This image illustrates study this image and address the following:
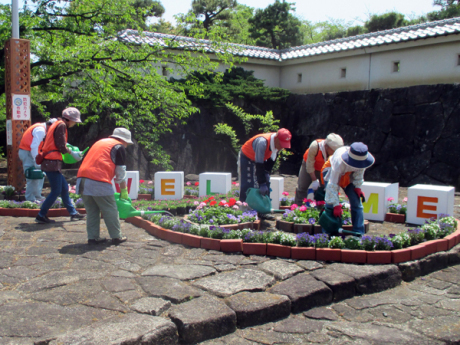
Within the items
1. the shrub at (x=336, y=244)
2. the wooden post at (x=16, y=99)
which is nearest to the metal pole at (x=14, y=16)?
the wooden post at (x=16, y=99)

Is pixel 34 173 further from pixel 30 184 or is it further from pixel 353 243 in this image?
pixel 353 243

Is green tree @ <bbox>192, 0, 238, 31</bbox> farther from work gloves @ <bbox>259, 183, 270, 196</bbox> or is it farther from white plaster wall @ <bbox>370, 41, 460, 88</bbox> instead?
work gloves @ <bbox>259, 183, 270, 196</bbox>

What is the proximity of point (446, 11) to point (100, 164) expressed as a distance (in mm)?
24372

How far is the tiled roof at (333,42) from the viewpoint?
1316 centimetres

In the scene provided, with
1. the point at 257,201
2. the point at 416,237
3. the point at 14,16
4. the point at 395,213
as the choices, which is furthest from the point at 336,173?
the point at 14,16

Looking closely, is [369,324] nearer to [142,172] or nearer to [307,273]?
[307,273]

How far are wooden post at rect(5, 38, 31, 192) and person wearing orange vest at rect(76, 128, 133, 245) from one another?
4.58 meters

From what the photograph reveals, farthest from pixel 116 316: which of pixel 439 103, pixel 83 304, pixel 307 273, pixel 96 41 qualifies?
pixel 439 103

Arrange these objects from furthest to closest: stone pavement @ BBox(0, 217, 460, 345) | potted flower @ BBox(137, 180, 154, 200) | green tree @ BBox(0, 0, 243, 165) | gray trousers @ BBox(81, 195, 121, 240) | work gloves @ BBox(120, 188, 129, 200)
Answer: green tree @ BBox(0, 0, 243, 165) → potted flower @ BBox(137, 180, 154, 200) → work gloves @ BBox(120, 188, 129, 200) → gray trousers @ BBox(81, 195, 121, 240) → stone pavement @ BBox(0, 217, 460, 345)

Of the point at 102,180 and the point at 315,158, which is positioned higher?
the point at 315,158

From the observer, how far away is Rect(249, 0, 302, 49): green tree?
2541 cm

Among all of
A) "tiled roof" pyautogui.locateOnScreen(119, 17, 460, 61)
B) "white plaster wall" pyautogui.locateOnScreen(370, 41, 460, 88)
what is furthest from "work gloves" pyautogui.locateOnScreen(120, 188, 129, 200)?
"white plaster wall" pyautogui.locateOnScreen(370, 41, 460, 88)

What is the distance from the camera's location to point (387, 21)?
80.7 ft

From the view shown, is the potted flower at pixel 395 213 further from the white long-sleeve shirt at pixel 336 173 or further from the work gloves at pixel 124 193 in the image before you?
the work gloves at pixel 124 193
